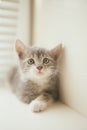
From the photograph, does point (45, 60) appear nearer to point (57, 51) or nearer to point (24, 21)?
point (57, 51)

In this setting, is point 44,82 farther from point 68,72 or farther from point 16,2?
point 16,2

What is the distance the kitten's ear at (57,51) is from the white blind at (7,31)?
0.39 metres

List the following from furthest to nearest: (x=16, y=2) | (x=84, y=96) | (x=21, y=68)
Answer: (x=16, y=2) < (x=21, y=68) < (x=84, y=96)

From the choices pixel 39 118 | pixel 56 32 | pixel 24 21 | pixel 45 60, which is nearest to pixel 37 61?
pixel 45 60

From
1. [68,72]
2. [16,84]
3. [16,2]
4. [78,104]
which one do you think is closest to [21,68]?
[16,84]

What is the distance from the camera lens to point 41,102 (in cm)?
114

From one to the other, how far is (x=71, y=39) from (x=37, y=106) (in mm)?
380

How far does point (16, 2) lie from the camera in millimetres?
1486

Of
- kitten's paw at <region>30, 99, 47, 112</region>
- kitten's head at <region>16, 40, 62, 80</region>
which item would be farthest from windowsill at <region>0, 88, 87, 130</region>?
kitten's head at <region>16, 40, 62, 80</region>

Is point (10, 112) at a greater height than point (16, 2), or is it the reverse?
point (16, 2)

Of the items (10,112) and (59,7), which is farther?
(59,7)

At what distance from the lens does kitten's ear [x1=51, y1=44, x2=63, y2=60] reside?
1.20 meters

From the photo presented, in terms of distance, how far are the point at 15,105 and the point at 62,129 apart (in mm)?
348

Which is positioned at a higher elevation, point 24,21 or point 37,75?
point 24,21
